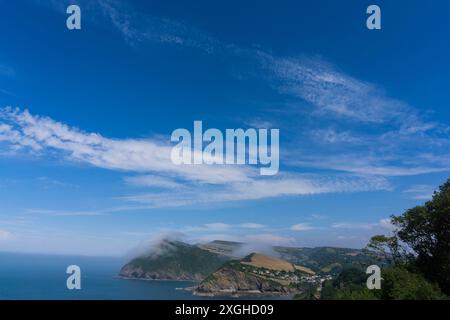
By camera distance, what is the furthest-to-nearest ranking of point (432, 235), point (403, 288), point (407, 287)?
point (432, 235) → point (407, 287) → point (403, 288)

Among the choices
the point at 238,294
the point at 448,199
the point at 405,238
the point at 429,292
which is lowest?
the point at 238,294

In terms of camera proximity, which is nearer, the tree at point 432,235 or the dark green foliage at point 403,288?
the dark green foliage at point 403,288

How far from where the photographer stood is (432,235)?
158 ft

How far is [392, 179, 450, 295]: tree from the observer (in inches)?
1762

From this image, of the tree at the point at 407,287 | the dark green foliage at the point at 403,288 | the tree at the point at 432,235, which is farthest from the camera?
the tree at the point at 432,235

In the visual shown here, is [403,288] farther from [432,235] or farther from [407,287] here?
[432,235]

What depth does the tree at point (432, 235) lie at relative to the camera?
44.8 metres

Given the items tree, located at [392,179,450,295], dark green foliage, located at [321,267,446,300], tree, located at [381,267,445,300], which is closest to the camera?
tree, located at [381,267,445,300]

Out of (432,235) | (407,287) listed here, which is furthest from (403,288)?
(432,235)
